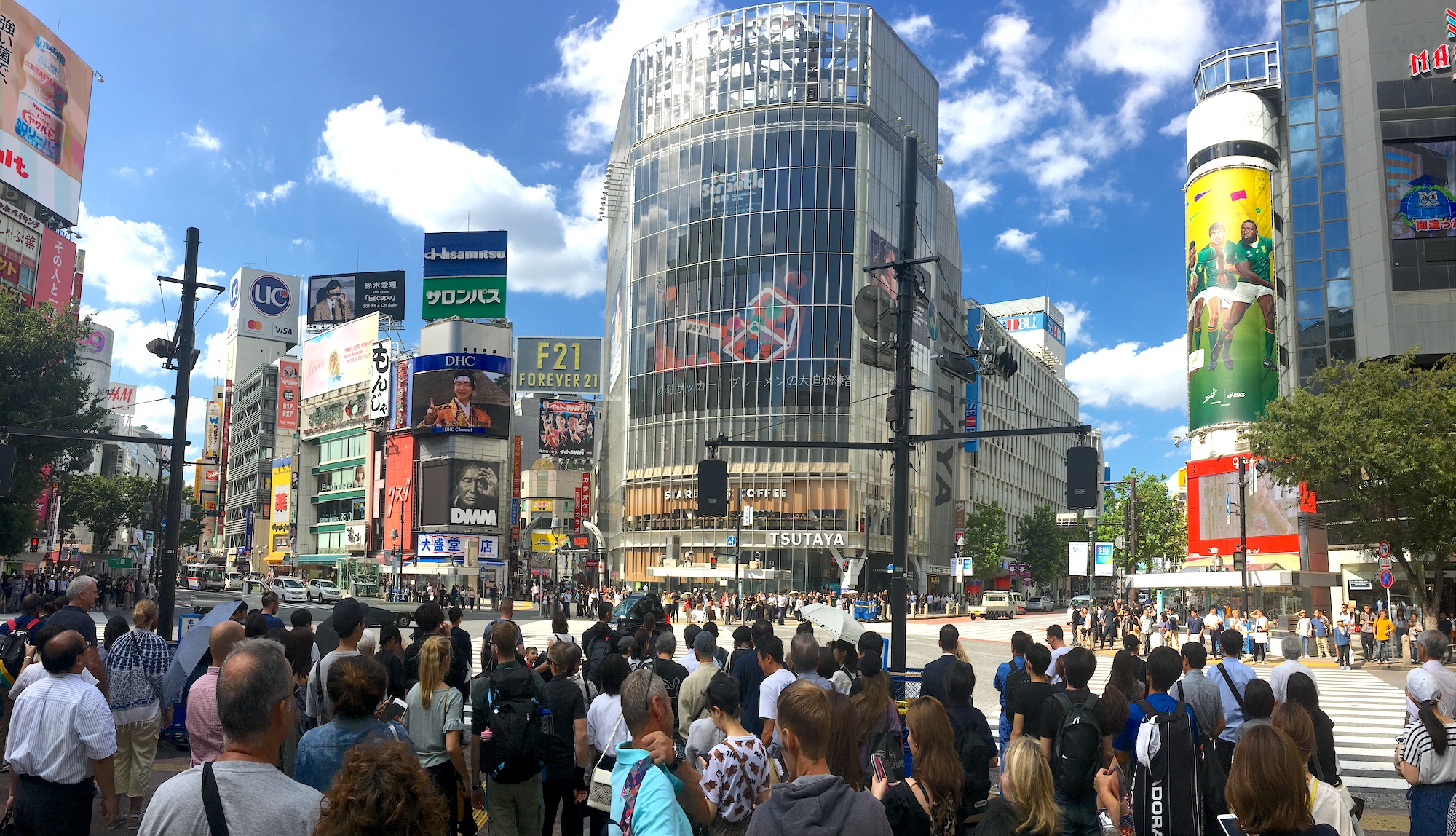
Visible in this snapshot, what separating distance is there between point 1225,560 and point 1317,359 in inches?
511

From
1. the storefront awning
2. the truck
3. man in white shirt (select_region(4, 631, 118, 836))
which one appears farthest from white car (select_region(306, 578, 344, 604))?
man in white shirt (select_region(4, 631, 118, 836))

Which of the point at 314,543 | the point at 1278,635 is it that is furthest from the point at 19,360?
the point at 314,543

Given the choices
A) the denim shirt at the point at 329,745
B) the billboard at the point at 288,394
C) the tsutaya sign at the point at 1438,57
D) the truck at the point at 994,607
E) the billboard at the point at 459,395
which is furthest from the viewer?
the billboard at the point at 288,394

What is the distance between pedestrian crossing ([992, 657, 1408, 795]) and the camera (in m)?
13.4

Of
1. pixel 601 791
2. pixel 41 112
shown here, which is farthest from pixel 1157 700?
pixel 41 112

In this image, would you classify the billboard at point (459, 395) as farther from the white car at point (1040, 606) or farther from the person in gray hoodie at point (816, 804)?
the person in gray hoodie at point (816, 804)

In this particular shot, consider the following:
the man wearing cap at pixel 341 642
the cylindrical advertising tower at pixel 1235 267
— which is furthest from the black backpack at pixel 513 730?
the cylindrical advertising tower at pixel 1235 267

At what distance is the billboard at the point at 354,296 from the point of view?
107 meters

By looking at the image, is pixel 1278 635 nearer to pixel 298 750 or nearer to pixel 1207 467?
pixel 1207 467

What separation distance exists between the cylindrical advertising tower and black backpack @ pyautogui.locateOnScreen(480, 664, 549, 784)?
2482 inches

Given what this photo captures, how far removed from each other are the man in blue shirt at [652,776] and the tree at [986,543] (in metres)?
83.5

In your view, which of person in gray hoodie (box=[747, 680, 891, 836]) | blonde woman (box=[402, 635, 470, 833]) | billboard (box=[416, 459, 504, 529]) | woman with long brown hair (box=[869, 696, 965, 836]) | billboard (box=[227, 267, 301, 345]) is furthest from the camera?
billboard (box=[227, 267, 301, 345])

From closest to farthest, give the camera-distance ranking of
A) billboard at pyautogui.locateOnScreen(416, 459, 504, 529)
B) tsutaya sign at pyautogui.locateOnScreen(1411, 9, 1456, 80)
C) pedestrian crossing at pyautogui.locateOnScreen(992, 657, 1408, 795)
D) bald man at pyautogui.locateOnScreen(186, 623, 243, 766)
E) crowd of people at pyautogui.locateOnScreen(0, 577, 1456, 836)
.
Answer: crowd of people at pyautogui.locateOnScreen(0, 577, 1456, 836), bald man at pyautogui.locateOnScreen(186, 623, 243, 766), pedestrian crossing at pyautogui.locateOnScreen(992, 657, 1408, 795), tsutaya sign at pyautogui.locateOnScreen(1411, 9, 1456, 80), billboard at pyautogui.locateOnScreen(416, 459, 504, 529)

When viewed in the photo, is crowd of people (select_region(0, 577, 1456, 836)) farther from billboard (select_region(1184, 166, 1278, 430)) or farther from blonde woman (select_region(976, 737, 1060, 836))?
billboard (select_region(1184, 166, 1278, 430))
